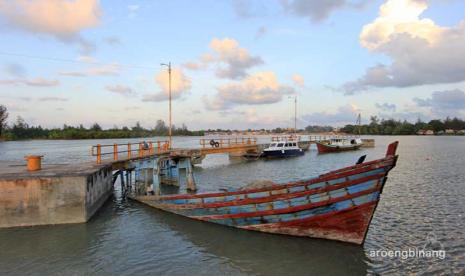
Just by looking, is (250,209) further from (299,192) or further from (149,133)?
(149,133)

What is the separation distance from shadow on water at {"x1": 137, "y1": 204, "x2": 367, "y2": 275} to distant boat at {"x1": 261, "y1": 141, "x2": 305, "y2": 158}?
38.6m

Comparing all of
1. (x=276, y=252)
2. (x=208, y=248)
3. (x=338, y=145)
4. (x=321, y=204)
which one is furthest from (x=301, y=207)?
(x=338, y=145)

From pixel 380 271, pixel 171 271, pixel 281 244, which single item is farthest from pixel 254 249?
pixel 380 271

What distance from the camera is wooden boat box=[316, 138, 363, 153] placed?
64.5 metres

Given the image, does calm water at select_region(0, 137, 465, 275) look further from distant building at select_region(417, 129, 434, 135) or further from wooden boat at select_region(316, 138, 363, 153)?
distant building at select_region(417, 129, 434, 135)

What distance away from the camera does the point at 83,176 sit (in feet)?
45.7

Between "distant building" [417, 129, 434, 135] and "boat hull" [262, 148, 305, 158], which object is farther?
"distant building" [417, 129, 434, 135]

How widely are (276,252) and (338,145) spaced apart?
59.1 m

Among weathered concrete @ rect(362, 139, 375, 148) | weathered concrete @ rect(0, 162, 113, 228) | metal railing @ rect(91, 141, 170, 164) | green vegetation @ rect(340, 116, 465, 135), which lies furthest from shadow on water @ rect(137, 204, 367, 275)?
green vegetation @ rect(340, 116, 465, 135)

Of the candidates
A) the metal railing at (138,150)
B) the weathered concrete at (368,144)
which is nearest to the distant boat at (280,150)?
the metal railing at (138,150)

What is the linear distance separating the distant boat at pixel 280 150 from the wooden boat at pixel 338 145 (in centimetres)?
1242

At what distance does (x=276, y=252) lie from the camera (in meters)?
10.9

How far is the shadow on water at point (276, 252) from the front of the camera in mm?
9711

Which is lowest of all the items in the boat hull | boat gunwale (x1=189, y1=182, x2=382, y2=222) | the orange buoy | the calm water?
the calm water
